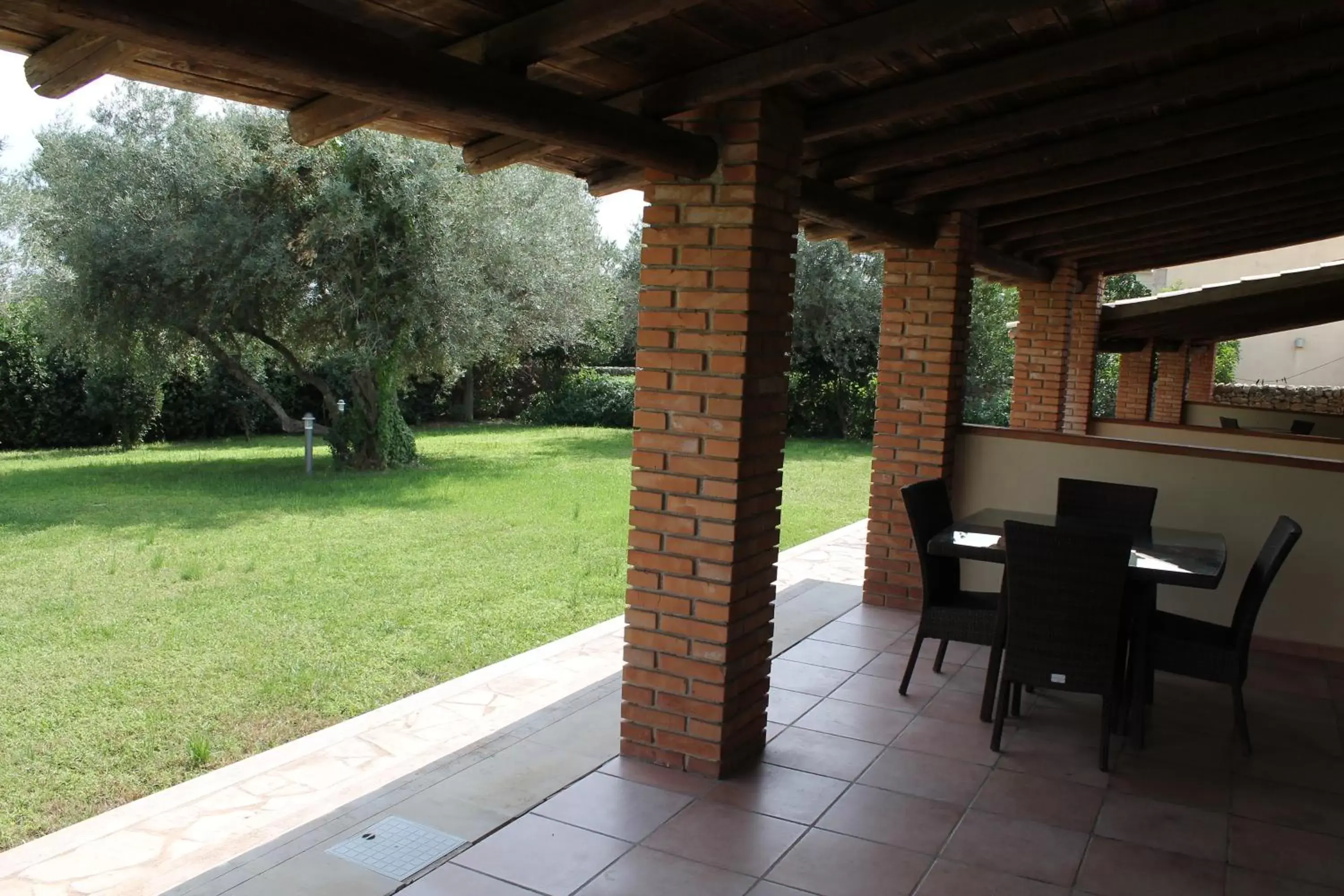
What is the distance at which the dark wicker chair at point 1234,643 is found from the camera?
161 inches

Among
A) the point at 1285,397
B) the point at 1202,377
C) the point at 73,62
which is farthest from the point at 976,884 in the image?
the point at 1285,397

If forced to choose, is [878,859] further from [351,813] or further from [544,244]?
[544,244]

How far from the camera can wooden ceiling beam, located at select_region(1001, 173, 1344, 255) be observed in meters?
6.57

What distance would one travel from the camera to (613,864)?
3.14m

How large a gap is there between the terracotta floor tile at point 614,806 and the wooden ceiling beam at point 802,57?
2359 millimetres

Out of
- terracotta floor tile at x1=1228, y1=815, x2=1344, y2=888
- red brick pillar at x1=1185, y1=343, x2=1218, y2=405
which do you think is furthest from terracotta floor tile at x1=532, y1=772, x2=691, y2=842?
red brick pillar at x1=1185, y1=343, x2=1218, y2=405

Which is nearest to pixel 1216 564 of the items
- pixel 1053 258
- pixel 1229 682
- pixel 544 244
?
pixel 1229 682

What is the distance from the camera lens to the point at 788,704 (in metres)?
4.67

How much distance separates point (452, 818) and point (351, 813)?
1.16ft

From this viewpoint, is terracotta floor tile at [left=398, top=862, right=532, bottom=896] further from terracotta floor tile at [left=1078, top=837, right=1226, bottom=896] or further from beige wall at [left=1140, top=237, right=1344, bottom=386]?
beige wall at [left=1140, top=237, right=1344, bottom=386]

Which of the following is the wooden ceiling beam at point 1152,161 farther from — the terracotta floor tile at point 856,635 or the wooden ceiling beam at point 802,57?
the terracotta floor tile at point 856,635

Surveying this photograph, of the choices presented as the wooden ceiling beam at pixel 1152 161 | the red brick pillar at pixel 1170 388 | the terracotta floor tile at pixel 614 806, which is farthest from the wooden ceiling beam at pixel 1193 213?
the red brick pillar at pixel 1170 388

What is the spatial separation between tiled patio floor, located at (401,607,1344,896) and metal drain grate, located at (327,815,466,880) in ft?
0.27

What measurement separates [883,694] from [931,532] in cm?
83
